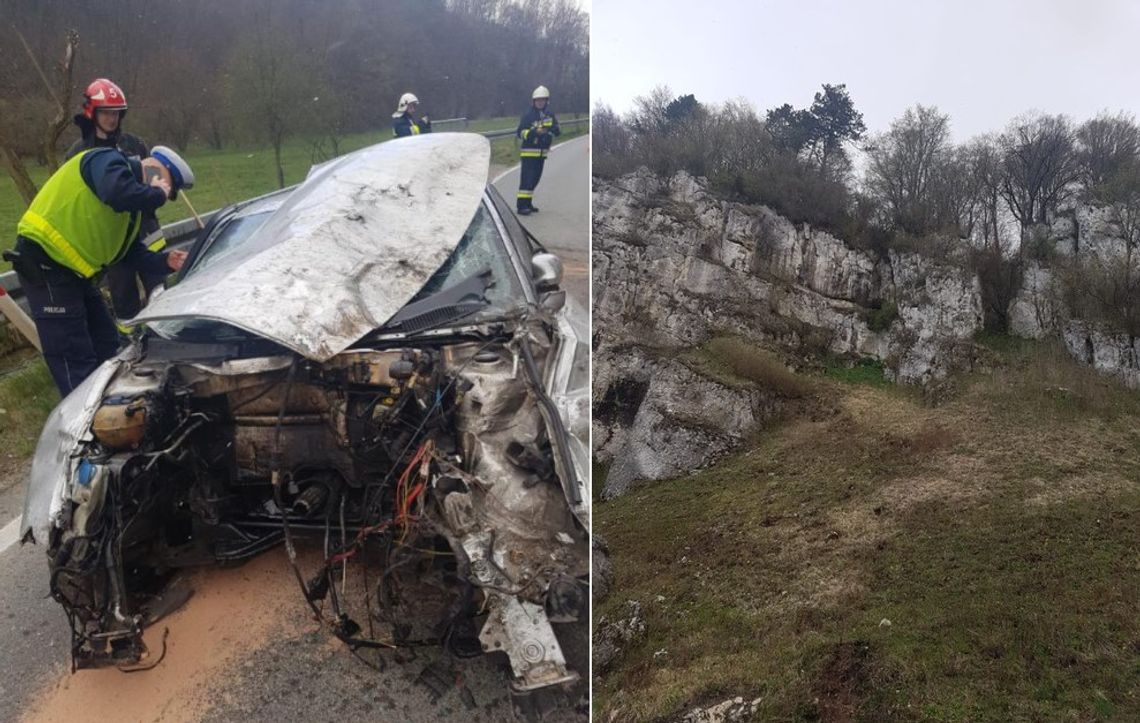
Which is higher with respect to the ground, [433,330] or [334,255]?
[334,255]

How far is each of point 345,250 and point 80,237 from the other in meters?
1.45

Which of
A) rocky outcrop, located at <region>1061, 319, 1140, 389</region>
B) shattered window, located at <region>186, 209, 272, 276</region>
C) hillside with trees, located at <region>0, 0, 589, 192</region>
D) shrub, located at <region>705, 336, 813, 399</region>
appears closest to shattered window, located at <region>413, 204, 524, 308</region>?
hillside with trees, located at <region>0, 0, 589, 192</region>

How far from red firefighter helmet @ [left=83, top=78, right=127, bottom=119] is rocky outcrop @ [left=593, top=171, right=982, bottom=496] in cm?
459

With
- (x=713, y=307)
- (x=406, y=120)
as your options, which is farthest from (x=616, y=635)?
(x=406, y=120)

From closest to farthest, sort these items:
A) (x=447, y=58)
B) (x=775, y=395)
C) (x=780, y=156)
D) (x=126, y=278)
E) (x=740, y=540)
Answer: (x=126, y=278) < (x=740, y=540) < (x=775, y=395) < (x=780, y=156) < (x=447, y=58)

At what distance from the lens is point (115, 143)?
3590 mm

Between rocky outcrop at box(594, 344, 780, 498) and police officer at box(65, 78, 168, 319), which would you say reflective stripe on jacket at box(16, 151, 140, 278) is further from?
rocky outcrop at box(594, 344, 780, 498)

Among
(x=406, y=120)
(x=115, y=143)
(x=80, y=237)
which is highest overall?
(x=406, y=120)

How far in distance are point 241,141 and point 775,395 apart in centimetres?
762

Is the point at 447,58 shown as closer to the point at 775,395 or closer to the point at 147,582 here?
the point at 775,395

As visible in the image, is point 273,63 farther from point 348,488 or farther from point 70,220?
point 348,488

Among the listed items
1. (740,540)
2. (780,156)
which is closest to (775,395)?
(740,540)

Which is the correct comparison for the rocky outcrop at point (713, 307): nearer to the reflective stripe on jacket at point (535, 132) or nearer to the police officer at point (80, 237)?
the reflective stripe on jacket at point (535, 132)

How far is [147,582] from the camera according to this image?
251 centimetres
